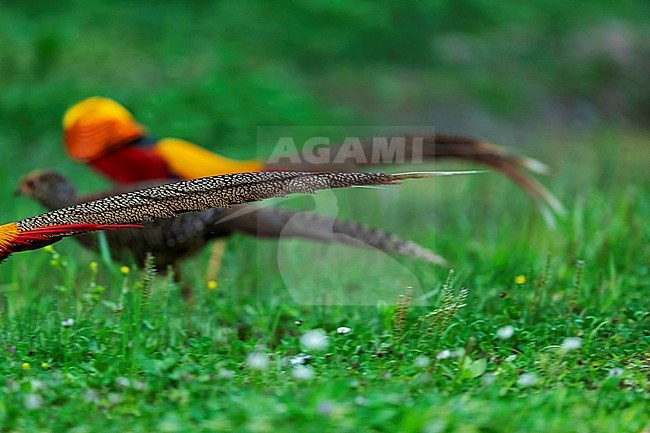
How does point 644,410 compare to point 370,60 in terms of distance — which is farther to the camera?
point 370,60

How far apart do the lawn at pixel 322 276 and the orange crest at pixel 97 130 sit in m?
0.49

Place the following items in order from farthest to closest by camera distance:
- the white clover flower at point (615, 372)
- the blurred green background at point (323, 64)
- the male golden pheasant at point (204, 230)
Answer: the blurred green background at point (323, 64) < the male golden pheasant at point (204, 230) < the white clover flower at point (615, 372)

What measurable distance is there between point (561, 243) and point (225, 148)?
3326 millimetres

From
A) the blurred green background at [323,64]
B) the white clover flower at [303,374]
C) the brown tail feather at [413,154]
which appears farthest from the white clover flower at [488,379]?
the blurred green background at [323,64]

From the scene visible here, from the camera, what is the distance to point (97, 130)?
15.1 feet

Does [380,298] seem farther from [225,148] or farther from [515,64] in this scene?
[515,64]

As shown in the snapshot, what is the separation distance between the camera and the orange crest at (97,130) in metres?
4.59

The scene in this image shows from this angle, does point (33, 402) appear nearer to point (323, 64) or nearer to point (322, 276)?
point (322, 276)

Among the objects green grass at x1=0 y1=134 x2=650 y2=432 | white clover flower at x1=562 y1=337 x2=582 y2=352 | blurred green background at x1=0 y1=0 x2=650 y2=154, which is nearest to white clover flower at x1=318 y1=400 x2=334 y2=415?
green grass at x1=0 y1=134 x2=650 y2=432

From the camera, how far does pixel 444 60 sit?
918 centimetres

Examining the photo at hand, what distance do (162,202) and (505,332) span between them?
129 centimetres

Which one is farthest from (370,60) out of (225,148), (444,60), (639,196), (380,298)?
(380,298)

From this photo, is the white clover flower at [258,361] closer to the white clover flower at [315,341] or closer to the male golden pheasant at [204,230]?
the white clover flower at [315,341]

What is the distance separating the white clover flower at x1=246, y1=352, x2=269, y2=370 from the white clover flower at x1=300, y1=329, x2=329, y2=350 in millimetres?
166
